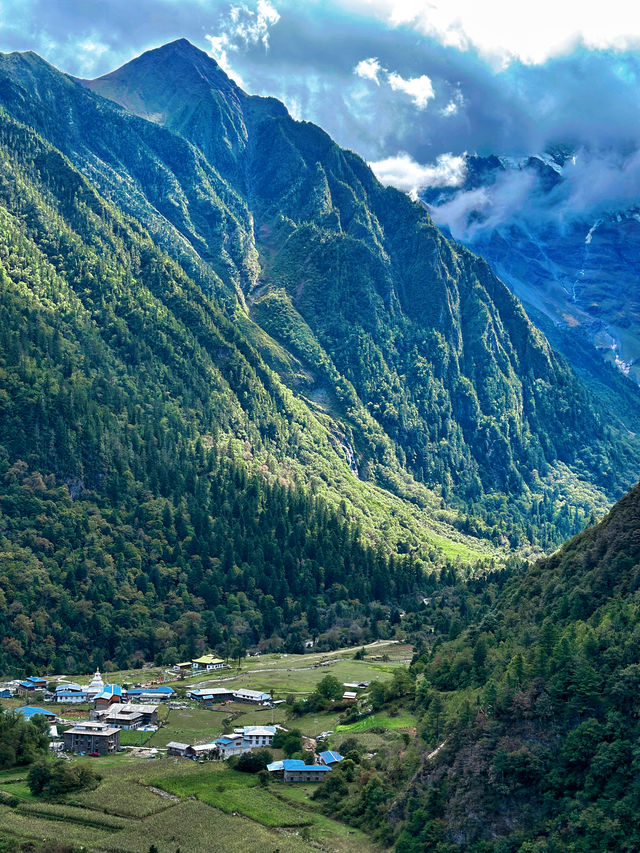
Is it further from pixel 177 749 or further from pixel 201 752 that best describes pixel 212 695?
pixel 201 752

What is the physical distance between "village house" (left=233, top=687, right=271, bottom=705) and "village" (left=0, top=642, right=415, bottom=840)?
0.66ft

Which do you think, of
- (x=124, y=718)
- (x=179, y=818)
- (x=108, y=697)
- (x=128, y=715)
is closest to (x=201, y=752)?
(x=124, y=718)

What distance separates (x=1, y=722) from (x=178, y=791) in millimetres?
26017

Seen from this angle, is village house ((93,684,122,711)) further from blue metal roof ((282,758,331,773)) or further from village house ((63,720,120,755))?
blue metal roof ((282,758,331,773))

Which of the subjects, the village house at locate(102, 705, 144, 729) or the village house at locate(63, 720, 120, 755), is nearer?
the village house at locate(63, 720, 120, 755)

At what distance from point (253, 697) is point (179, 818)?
5311 cm

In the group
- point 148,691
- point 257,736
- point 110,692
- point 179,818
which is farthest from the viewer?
point 148,691

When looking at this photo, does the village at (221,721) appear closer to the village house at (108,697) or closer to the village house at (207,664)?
the village house at (108,697)

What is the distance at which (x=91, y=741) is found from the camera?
128 metres

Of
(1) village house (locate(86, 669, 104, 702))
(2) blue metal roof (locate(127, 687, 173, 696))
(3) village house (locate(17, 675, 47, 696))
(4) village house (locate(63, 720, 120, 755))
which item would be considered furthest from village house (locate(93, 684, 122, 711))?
(4) village house (locate(63, 720, 120, 755))

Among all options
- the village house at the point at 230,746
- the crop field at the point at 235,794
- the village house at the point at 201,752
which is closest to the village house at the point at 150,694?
the village house at the point at 230,746

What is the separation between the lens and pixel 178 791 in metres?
110

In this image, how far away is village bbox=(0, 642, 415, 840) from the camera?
117125mm

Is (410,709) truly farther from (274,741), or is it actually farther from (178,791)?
(178,791)
